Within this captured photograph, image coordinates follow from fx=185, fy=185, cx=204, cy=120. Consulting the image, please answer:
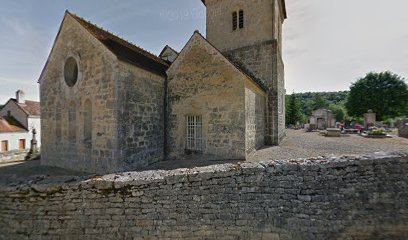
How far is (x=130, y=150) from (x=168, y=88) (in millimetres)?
3972

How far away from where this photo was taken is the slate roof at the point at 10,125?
20164 mm

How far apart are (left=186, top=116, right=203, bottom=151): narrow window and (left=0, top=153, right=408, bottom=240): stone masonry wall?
515 cm

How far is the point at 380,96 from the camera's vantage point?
32344mm

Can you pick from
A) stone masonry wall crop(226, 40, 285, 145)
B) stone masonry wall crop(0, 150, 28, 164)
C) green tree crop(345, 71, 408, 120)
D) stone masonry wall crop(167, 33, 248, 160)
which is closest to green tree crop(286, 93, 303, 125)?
green tree crop(345, 71, 408, 120)

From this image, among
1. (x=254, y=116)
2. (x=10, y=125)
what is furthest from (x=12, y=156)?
(x=254, y=116)

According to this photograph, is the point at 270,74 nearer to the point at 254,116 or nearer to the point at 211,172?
the point at 254,116

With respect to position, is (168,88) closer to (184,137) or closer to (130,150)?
(184,137)

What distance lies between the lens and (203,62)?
9.06m

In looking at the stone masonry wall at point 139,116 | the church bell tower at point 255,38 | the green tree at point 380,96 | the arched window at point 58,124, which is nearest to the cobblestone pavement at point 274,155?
the stone masonry wall at point 139,116

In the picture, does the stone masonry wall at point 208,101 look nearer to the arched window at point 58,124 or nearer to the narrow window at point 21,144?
the arched window at point 58,124

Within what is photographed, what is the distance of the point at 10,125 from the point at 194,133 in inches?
972

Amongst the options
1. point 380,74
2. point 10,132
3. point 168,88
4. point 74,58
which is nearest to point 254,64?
point 168,88

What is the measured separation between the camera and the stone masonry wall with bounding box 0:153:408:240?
3.87m

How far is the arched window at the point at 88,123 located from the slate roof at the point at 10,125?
773 inches
